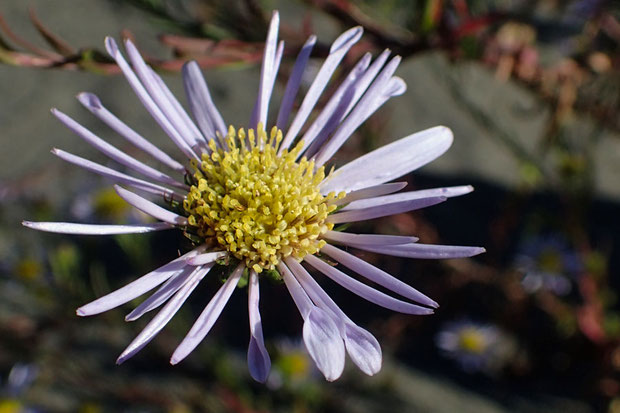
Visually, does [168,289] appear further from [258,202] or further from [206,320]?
[258,202]

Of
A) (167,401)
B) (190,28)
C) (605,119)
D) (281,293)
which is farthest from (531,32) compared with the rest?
(167,401)

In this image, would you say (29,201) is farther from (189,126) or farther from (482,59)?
(482,59)

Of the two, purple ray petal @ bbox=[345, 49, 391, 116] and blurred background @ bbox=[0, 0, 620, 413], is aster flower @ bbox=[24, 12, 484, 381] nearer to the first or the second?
purple ray petal @ bbox=[345, 49, 391, 116]

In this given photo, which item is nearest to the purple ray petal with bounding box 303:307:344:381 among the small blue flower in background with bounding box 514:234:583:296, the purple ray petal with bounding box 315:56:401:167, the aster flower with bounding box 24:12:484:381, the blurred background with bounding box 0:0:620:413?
the aster flower with bounding box 24:12:484:381

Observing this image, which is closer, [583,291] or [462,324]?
[583,291]

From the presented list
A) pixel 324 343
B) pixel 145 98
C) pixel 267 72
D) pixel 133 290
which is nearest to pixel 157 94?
pixel 145 98

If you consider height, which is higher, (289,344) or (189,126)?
(189,126)
